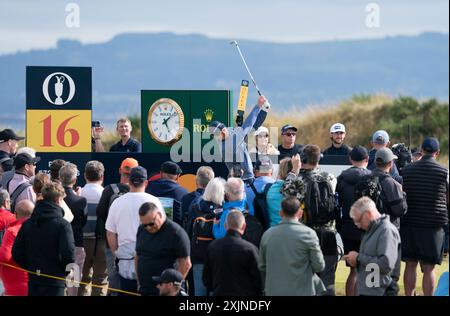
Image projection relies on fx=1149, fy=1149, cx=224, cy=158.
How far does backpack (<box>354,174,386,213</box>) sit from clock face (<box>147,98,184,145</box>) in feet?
12.0

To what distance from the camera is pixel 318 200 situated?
11211 millimetres

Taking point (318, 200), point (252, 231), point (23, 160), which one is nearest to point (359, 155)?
point (318, 200)

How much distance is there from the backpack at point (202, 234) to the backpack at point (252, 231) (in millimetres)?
330

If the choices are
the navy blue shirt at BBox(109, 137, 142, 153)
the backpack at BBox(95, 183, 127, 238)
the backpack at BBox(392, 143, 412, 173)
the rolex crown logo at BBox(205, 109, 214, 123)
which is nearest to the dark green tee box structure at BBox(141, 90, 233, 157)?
Answer: the rolex crown logo at BBox(205, 109, 214, 123)

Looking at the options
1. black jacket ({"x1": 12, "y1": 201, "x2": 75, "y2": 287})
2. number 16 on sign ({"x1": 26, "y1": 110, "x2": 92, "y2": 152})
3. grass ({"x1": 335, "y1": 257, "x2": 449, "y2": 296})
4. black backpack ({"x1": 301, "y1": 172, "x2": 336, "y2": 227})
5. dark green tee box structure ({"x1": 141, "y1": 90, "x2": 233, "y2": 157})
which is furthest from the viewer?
dark green tee box structure ({"x1": 141, "y1": 90, "x2": 233, "y2": 157})

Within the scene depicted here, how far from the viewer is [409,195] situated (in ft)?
38.9

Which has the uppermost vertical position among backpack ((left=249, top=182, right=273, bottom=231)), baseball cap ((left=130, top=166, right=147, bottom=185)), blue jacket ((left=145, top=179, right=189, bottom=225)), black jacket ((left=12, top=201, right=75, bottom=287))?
baseball cap ((left=130, top=166, right=147, bottom=185))

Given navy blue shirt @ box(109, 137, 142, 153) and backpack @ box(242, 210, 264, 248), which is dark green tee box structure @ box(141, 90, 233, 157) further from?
backpack @ box(242, 210, 264, 248)

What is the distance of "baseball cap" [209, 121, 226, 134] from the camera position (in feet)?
43.0

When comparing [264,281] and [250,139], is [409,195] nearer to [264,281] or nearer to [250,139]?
[264,281]

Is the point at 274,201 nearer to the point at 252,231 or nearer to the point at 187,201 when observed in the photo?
the point at 252,231

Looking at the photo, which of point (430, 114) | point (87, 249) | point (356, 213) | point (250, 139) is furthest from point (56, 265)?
point (430, 114)

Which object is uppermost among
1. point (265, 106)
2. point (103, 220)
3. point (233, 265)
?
point (265, 106)

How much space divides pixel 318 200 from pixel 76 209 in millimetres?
2404
